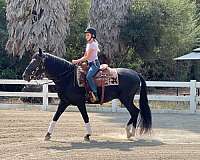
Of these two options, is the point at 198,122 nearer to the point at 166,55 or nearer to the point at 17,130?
the point at 17,130

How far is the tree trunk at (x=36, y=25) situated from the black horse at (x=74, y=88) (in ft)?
39.5

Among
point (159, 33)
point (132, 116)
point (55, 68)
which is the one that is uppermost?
point (159, 33)

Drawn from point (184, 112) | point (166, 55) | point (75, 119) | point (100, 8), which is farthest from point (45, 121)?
point (166, 55)

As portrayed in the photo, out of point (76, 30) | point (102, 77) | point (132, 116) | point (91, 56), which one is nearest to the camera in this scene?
point (91, 56)

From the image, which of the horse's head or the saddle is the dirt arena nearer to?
the saddle

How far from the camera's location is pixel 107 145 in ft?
33.9

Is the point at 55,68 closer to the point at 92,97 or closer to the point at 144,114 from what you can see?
the point at 92,97

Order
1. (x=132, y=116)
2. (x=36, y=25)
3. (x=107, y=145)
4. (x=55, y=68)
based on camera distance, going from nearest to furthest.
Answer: (x=107, y=145) → (x=55, y=68) → (x=132, y=116) → (x=36, y=25)

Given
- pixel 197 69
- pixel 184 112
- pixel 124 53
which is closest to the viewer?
pixel 184 112

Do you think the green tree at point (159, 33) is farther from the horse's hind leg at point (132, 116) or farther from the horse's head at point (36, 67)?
the horse's head at point (36, 67)

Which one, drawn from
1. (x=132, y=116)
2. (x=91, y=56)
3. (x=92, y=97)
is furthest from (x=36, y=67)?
(x=132, y=116)

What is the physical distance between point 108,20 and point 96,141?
18.9 metres

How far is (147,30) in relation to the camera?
30469 millimetres

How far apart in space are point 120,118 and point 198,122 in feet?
8.19
